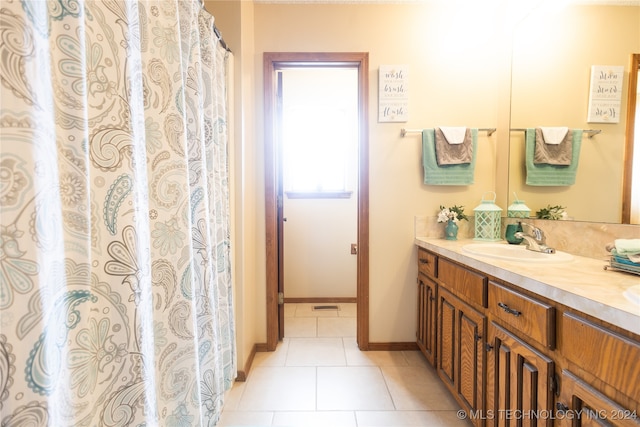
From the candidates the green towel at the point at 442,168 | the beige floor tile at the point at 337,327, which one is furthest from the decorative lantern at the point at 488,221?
the beige floor tile at the point at 337,327

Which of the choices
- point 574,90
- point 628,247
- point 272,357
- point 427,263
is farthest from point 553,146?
point 272,357

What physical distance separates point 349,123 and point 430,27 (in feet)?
3.98

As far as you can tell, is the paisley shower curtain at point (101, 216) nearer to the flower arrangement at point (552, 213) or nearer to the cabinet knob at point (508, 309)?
the cabinet knob at point (508, 309)

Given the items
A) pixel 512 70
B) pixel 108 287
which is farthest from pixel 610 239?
pixel 108 287

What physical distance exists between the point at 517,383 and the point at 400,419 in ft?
2.23

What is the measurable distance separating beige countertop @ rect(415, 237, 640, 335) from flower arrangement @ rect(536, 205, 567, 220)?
0.30m

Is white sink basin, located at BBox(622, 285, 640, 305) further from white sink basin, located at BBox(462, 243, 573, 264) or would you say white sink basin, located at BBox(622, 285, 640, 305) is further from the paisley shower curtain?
the paisley shower curtain

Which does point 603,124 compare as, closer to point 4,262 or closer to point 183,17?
point 183,17

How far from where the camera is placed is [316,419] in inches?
55.4

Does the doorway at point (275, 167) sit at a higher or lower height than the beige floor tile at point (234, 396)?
higher

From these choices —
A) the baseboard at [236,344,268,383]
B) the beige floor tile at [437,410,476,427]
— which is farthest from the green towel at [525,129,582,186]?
the baseboard at [236,344,268,383]

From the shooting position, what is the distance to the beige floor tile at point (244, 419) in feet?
4.49

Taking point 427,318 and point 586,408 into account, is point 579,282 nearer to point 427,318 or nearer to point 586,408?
point 586,408

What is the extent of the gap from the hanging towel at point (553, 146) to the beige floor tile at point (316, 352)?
182 centimetres
